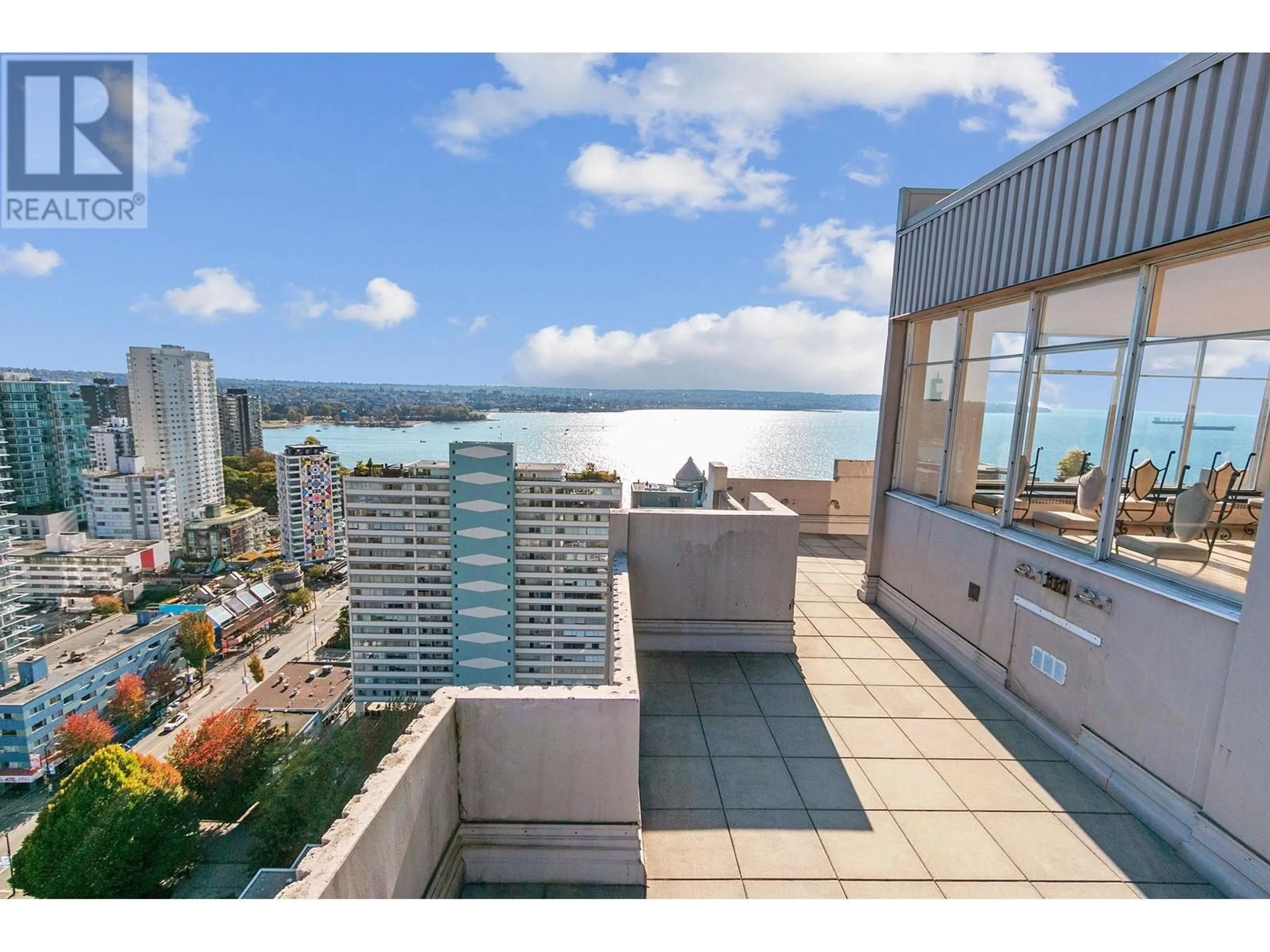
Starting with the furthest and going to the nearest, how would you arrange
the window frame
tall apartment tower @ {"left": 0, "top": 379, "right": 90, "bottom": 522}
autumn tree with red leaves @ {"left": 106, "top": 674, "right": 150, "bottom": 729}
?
1. tall apartment tower @ {"left": 0, "top": 379, "right": 90, "bottom": 522}
2. autumn tree with red leaves @ {"left": 106, "top": 674, "right": 150, "bottom": 729}
3. the window frame

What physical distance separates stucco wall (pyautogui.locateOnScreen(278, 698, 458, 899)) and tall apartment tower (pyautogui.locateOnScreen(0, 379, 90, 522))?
7213 centimetres

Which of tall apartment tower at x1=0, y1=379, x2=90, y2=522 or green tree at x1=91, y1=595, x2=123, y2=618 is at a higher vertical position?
tall apartment tower at x1=0, y1=379, x2=90, y2=522

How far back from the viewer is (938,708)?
13.1ft

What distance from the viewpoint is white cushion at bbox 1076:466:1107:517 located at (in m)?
3.56

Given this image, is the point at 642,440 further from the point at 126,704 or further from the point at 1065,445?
the point at 1065,445

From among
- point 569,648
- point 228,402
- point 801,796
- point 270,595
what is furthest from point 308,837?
point 228,402

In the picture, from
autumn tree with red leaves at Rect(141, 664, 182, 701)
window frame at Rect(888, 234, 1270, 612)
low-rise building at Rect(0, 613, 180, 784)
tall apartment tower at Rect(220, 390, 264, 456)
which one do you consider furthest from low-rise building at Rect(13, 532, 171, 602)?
window frame at Rect(888, 234, 1270, 612)

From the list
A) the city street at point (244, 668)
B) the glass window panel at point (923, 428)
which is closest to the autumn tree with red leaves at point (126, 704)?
the city street at point (244, 668)

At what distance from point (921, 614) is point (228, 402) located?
94754 millimetres

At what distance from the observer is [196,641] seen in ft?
118

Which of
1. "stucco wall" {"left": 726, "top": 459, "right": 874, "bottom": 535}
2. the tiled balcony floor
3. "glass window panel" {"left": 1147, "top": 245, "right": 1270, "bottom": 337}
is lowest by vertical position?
the tiled balcony floor

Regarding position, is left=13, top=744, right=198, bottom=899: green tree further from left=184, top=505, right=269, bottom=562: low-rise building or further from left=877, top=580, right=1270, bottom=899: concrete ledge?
left=184, top=505, right=269, bottom=562: low-rise building

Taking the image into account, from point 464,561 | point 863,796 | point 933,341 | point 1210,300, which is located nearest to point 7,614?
point 464,561

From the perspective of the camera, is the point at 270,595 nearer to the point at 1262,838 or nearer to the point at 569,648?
the point at 569,648
